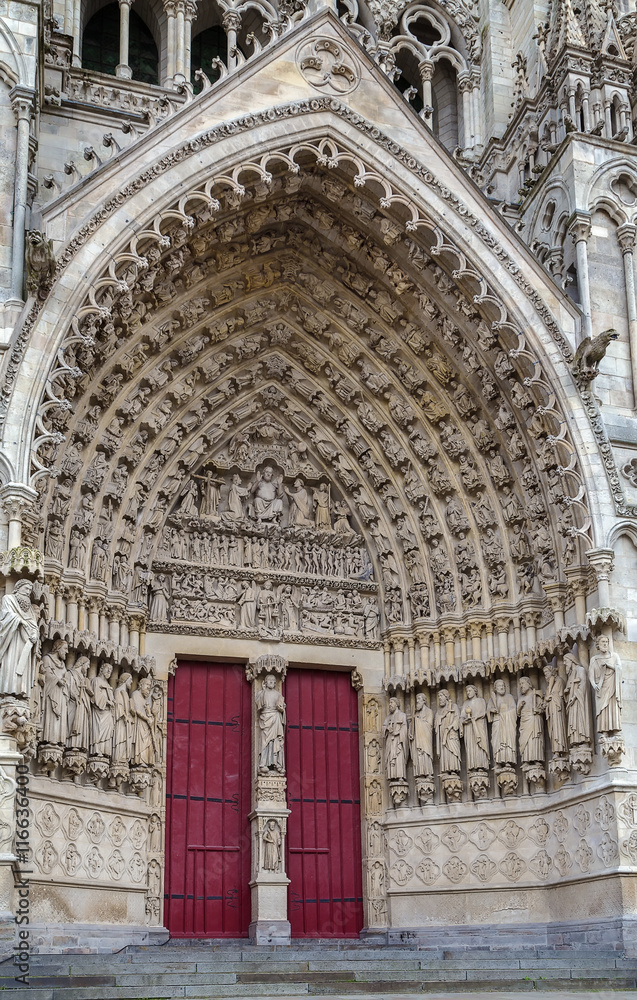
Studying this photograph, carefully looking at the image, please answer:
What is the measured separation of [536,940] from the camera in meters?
10.0

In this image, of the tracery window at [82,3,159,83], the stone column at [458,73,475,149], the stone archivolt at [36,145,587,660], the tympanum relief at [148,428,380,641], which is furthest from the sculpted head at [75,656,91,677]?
the stone column at [458,73,475,149]

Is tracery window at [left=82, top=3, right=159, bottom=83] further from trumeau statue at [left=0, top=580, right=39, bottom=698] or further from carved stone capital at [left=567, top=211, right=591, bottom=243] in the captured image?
trumeau statue at [left=0, top=580, right=39, bottom=698]

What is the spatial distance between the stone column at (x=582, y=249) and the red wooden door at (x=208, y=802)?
15.4ft

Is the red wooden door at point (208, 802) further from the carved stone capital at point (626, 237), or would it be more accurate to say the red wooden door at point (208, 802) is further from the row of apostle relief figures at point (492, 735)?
the carved stone capital at point (626, 237)

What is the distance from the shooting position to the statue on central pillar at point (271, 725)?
10.9 m

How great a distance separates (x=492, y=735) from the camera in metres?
10.8

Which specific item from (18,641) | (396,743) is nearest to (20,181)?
(18,641)

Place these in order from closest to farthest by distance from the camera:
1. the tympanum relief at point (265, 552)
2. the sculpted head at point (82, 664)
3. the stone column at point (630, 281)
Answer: the sculpted head at point (82, 664) < the stone column at point (630, 281) < the tympanum relief at point (265, 552)

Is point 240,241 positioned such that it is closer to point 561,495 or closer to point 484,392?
point 484,392

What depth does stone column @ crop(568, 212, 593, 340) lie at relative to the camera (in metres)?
10.9

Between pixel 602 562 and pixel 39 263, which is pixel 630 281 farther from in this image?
pixel 39 263

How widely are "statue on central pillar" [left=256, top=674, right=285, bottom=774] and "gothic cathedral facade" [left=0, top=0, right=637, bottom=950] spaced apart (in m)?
0.03

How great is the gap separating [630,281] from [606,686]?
12.7 feet

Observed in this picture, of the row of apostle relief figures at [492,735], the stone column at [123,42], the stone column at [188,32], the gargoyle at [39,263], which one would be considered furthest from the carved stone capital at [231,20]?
the row of apostle relief figures at [492,735]
